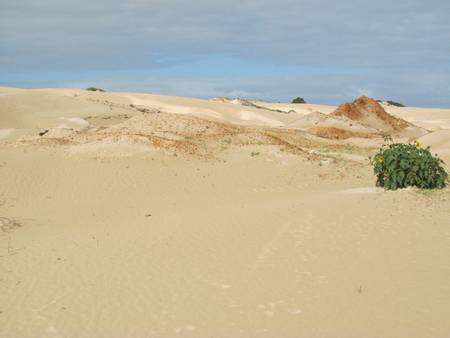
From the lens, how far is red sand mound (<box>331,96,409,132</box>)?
36.9 metres

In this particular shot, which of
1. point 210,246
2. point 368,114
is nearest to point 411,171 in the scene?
point 210,246

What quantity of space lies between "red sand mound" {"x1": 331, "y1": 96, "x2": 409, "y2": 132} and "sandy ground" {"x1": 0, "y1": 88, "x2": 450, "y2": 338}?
18.0 metres

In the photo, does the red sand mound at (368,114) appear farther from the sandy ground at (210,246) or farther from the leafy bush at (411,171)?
the leafy bush at (411,171)

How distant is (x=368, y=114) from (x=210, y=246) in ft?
96.9

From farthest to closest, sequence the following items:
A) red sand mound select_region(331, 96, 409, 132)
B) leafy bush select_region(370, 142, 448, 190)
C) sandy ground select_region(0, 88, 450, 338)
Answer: red sand mound select_region(331, 96, 409, 132) → leafy bush select_region(370, 142, 448, 190) → sandy ground select_region(0, 88, 450, 338)

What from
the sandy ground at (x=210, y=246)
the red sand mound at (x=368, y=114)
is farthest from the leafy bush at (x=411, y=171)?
the red sand mound at (x=368, y=114)

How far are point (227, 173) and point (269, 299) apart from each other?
970 centimetres

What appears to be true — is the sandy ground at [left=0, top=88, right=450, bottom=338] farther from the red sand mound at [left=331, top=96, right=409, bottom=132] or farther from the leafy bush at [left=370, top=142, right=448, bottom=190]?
the red sand mound at [left=331, top=96, right=409, bottom=132]

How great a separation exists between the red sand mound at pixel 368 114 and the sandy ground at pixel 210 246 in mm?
18005

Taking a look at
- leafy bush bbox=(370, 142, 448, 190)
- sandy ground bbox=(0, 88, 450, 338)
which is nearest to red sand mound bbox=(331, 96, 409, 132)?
sandy ground bbox=(0, 88, 450, 338)

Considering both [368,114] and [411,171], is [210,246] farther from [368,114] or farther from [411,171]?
[368,114]

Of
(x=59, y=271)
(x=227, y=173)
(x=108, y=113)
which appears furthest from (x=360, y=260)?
(x=108, y=113)

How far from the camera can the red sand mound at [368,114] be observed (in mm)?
36906

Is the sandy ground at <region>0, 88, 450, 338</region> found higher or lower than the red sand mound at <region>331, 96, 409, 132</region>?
lower
